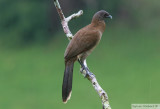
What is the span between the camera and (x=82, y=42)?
12.1ft

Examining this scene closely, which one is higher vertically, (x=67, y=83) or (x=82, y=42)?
(x=82, y=42)

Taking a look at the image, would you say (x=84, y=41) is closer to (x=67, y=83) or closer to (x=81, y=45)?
(x=81, y=45)

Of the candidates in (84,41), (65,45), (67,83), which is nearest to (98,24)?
(84,41)

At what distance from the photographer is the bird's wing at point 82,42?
3.63 metres

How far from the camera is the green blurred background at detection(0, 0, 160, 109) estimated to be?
10133 mm

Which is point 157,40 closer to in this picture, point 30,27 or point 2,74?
point 30,27

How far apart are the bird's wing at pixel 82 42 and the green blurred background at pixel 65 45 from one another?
584 cm

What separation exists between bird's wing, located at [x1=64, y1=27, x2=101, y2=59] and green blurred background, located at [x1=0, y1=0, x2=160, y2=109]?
5.84 m

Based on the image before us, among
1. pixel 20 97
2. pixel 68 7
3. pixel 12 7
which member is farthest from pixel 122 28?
pixel 20 97

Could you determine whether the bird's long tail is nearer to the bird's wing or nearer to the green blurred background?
the bird's wing

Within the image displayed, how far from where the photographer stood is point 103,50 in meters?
11.8

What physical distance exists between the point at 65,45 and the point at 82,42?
806 centimetres

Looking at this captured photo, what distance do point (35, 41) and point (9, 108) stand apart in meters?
3.11

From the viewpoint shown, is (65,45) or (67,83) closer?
(67,83)
